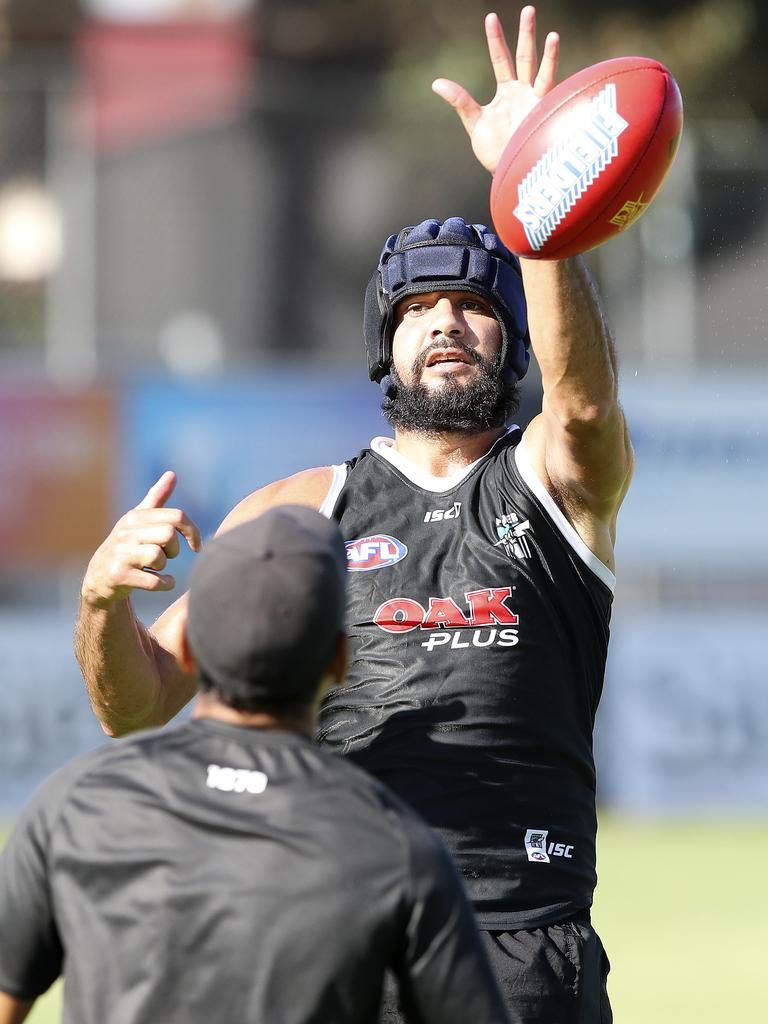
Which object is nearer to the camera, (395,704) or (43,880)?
(43,880)

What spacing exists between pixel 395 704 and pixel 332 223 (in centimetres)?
1232

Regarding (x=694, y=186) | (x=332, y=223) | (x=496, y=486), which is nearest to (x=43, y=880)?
(x=496, y=486)

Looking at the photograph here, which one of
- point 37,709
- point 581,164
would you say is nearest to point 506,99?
point 581,164

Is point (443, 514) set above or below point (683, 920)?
above

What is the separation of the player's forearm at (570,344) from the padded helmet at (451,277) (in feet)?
1.58

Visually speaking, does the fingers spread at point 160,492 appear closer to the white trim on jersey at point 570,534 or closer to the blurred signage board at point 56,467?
the white trim on jersey at point 570,534

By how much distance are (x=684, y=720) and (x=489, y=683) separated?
30.9 feet

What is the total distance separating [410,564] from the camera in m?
4.16

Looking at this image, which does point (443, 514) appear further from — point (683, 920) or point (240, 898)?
point (683, 920)

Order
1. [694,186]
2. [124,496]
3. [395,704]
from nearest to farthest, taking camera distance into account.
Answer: [395,704] → [124,496] → [694,186]

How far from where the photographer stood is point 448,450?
14.8ft

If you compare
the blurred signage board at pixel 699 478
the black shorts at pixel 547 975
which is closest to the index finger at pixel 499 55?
the black shorts at pixel 547 975

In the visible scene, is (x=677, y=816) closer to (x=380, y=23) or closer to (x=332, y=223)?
(x=332, y=223)

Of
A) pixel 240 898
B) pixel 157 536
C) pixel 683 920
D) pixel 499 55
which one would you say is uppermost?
pixel 499 55
